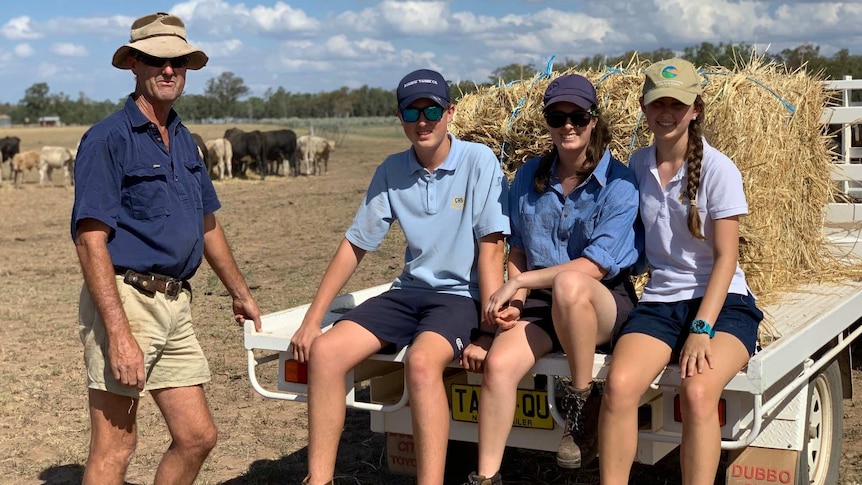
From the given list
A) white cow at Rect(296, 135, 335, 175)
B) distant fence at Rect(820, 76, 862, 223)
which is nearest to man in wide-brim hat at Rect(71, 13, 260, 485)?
distant fence at Rect(820, 76, 862, 223)

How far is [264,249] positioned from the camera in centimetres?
1320

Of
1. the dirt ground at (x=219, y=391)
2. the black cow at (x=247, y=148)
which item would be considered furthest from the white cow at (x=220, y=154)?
the dirt ground at (x=219, y=391)

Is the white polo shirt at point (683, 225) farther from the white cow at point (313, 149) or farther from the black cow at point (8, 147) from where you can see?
the black cow at point (8, 147)

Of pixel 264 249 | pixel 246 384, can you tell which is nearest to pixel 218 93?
pixel 264 249

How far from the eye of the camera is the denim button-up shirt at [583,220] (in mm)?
3721

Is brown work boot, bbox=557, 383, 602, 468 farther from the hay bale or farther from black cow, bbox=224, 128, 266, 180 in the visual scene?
black cow, bbox=224, 128, 266, 180

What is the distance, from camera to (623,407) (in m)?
3.22

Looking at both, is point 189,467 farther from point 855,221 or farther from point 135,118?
point 855,221

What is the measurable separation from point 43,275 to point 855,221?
29.5ft

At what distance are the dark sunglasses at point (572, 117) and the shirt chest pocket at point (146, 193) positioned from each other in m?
1.43

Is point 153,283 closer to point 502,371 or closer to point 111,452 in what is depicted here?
point 111,452

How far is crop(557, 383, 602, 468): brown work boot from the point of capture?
3377 mm


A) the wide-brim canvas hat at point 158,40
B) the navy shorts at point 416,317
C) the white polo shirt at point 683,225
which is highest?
the wide-brim canvas hat at point 158,40

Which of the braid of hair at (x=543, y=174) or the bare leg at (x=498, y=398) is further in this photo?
the braid of hair at (x=543, y=174)
